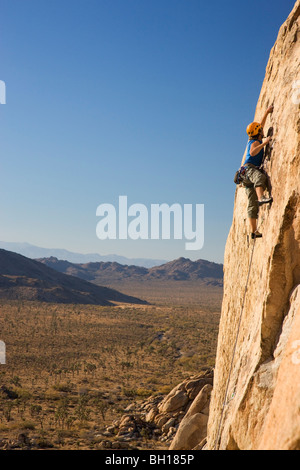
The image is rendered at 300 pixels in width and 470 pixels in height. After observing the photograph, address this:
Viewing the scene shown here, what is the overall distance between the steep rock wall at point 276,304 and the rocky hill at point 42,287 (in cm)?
6805

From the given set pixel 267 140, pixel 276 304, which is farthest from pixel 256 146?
pixel 276 304

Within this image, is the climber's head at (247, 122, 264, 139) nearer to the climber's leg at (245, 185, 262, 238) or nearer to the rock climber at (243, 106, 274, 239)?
the rock climber at (243, 106, 274, 239)

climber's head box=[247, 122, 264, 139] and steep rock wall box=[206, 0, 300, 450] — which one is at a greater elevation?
climber's head box=[247, 122, 264, 139]

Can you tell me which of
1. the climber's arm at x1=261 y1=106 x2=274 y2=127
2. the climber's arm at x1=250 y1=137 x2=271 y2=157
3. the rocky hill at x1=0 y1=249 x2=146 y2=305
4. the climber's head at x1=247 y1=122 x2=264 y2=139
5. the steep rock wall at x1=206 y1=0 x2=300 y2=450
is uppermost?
the climber's arm at x1=261 y1=106 x2=274 y2=127

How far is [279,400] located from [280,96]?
4.70m

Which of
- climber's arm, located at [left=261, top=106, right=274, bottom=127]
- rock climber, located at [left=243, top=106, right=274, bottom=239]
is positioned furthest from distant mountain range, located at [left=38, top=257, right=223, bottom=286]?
rock climber, located at [left=243, top=106, right=274, bottom=239]

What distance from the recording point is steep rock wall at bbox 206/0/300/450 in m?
3.91

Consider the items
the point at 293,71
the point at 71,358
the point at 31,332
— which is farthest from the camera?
the point at 31,332

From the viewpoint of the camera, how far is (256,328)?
206 inches

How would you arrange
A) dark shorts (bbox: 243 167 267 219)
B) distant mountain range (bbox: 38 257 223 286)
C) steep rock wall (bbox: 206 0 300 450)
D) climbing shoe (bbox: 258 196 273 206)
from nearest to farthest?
steep rock wall (bbox: 206 0 300 450) → climbing shoe (bbox: 258 196 273 206) → dark shorts (bbox: 243 167 267 219) → distant mountain range (bbox: 38 257 223 286)

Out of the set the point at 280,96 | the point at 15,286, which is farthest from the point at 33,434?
the point at 15,286

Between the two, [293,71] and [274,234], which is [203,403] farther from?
[293,71]

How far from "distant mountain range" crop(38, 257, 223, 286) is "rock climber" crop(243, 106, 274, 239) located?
15047cm

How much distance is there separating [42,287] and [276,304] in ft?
260
